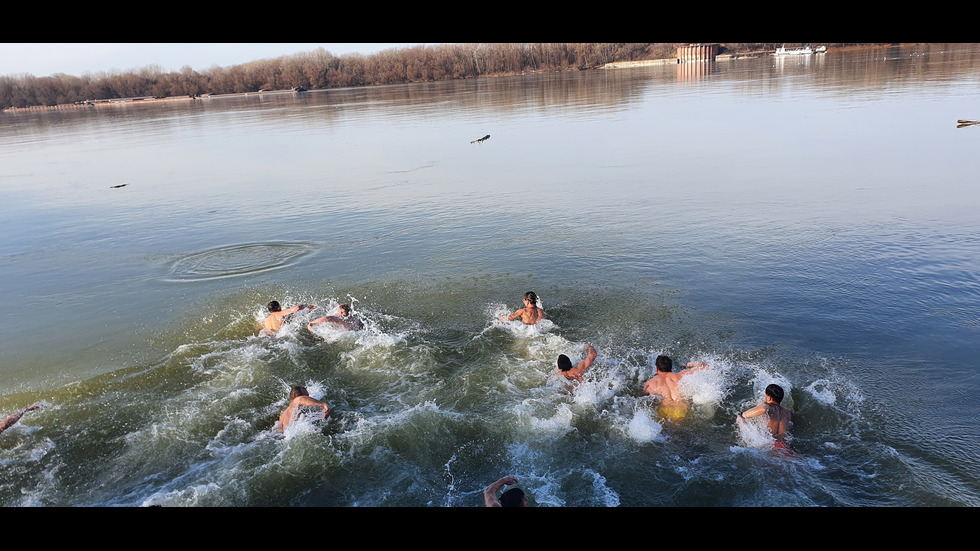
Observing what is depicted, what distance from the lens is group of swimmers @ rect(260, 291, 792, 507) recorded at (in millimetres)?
7969

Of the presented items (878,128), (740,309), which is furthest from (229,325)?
(878,128)

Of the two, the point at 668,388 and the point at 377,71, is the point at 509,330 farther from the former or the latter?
the point at 377,71

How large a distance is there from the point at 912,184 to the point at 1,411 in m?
28.3

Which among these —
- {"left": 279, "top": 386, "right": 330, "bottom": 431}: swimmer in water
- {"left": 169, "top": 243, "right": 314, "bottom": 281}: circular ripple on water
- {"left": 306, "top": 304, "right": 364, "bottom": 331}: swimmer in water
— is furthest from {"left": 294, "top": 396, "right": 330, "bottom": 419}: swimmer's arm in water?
{"left": 169, "top": 243, "right": 314, "bottom": 281}: circular ripple on water

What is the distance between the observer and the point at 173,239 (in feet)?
70.7

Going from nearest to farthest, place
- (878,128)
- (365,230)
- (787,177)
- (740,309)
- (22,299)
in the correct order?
1. (740,309)
2. (22,299)
3. (365,230)
4. (787,177)
5. (878,128)

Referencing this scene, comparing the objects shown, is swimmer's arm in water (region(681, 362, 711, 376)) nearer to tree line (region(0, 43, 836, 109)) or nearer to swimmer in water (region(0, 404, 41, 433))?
swimmer in water (region(0, 404, 41, 433))

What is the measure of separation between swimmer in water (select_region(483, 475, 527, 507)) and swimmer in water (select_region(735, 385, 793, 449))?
4119 mm

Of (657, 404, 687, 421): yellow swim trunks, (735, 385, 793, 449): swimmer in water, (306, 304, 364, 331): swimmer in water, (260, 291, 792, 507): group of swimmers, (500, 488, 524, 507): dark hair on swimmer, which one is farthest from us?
(306, 304, 364, 331): swimmer in water

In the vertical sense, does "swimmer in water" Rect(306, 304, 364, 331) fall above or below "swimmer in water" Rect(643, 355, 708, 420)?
above

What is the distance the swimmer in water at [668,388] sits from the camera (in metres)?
10.1

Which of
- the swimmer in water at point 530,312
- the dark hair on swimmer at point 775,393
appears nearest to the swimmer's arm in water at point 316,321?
the swimmer in water at point 530,312

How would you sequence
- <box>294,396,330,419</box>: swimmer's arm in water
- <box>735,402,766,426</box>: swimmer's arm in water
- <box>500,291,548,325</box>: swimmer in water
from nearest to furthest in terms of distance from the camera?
<box>735,402,766,426</box>: swimmer's arm in water → <box>294,396,330,419</box>: swimmer's arm in water → <box>500,291,548,325</box>: swimmer in water
